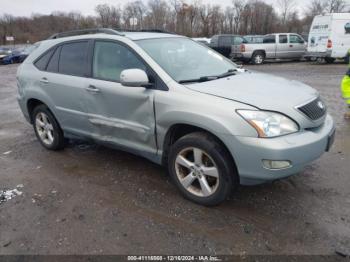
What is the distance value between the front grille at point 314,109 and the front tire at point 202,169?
83 cm

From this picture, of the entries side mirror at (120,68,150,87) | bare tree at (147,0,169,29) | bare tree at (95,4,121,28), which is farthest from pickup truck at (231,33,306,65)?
bare tree at (95,4,121,28)

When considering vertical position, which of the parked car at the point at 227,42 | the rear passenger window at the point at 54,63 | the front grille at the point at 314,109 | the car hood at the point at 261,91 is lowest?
the front grille at the point at 314,109

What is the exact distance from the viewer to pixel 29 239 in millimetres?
2896

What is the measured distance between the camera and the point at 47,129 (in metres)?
5.03

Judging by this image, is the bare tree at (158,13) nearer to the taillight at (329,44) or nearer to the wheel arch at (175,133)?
the taillight at (329,44)

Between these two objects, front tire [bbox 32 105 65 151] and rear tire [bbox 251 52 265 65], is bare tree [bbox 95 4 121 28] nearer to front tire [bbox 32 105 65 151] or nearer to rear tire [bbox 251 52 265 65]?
rear tire [bbox 251 52 265 65]

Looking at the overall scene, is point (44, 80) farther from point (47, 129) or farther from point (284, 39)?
point (284, 39)

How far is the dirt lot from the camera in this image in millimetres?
2752

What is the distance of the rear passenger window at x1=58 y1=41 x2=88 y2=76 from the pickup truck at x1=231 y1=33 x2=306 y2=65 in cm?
1514

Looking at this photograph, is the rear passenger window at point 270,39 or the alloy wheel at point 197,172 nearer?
the alloy wheel at point 197,172

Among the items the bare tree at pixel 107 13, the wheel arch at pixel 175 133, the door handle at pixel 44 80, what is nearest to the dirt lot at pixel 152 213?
the wheel arch at pixel 175 133

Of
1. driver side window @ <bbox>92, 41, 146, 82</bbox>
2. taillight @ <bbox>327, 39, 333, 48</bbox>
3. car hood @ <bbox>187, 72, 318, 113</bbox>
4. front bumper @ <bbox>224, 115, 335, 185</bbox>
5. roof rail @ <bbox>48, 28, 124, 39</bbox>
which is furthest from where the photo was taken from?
taillight @ <bbox>327, 39, 333, 48</bbox>

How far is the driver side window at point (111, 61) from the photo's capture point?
12.1 feet

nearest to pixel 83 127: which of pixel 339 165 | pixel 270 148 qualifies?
pixel 270 148
